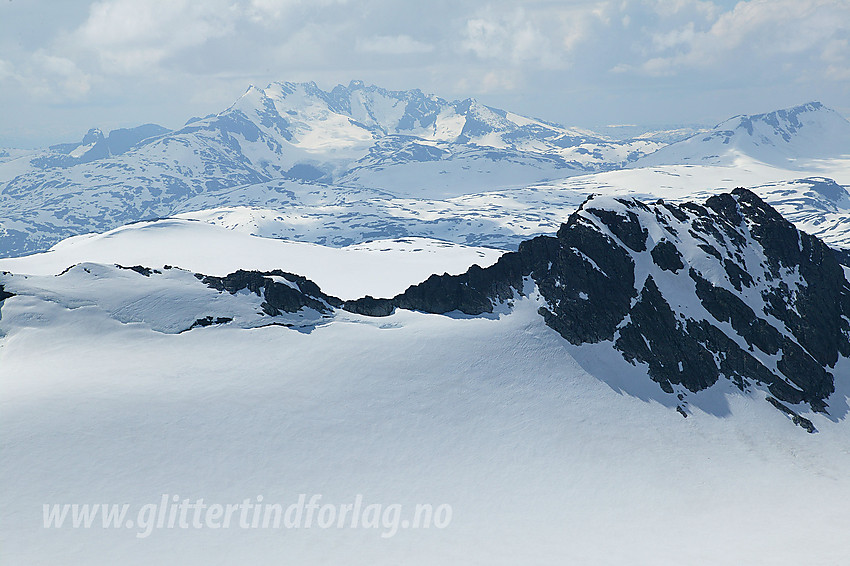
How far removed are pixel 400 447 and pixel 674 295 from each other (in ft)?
191

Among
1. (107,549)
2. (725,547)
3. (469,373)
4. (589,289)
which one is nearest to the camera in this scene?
(107,549)

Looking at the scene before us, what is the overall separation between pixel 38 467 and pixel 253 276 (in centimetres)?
4701

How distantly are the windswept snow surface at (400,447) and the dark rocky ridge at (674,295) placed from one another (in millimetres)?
5826

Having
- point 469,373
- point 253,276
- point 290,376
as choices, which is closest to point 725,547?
point 469,373

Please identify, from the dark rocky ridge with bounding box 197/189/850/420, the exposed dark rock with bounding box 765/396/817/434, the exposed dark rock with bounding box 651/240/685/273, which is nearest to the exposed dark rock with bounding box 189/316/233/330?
the dark rocky ridge with bounding box 197/189/850/420

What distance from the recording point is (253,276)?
103438 millimetres

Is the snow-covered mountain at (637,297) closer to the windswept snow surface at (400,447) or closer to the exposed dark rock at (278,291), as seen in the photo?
the exposed dark rock at (278,291)

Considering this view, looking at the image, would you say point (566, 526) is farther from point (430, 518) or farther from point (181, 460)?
point (181, 460)

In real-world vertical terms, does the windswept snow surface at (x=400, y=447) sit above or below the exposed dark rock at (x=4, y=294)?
below

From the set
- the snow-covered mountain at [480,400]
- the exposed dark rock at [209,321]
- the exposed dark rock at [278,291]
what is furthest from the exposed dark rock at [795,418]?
the exposed dark rock at [209,321]

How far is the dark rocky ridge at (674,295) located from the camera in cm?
9631

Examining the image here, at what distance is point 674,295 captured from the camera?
10394 centimetres

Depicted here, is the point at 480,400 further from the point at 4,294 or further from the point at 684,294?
the point at 4,294

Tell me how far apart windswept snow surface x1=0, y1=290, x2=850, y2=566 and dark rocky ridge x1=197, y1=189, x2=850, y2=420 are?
5.83m
